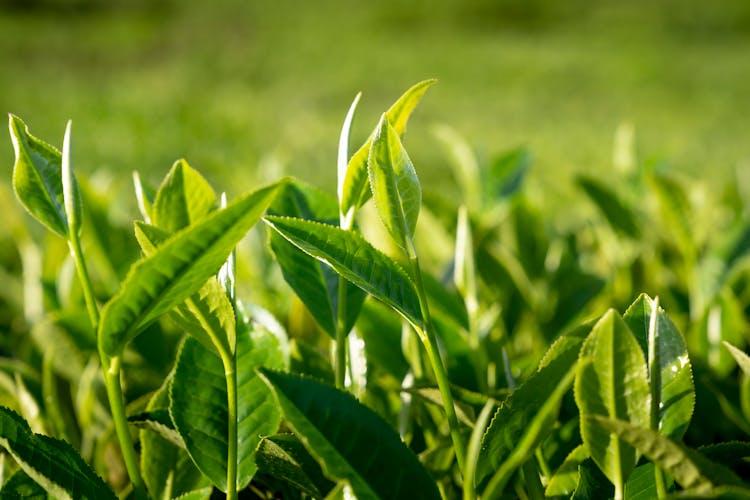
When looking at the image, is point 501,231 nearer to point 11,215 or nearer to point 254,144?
point 11,215

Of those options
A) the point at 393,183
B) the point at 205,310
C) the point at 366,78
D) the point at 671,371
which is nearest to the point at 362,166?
the point at 393,183

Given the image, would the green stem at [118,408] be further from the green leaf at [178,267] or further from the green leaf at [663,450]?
the green leaf at [663,450]

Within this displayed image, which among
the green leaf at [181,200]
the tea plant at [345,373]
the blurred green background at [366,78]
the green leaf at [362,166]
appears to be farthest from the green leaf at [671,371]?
the blurred green background at [366,78]

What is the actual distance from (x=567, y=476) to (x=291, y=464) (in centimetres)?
24

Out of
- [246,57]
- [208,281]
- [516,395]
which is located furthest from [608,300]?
[246,57]

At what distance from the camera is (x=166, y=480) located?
30.7 inches

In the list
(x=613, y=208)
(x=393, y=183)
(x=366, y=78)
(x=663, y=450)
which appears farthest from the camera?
(x=366, y=78)

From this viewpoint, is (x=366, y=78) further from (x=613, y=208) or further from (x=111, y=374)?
(x=111, y=374)

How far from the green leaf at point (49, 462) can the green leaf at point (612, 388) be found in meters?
0.40

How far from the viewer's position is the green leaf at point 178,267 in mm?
525

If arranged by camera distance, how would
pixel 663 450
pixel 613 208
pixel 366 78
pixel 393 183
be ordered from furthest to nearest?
pixel 366 78
pixel 613 208
pixel 393 183
pixel 663 450

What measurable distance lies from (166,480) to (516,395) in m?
0.37

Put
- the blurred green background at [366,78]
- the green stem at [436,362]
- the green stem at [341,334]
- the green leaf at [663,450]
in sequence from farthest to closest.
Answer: the blurred green background at [366,78]
the green stem at [341,334]
the green stem at [436,362]
the green leaf at [663,450]

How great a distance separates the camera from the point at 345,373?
786mm
